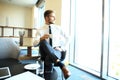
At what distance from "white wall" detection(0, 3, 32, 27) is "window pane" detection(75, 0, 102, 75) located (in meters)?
4.92

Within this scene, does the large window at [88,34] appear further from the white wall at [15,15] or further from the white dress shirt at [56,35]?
the white wall at [15,15]

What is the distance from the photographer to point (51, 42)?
206 centimetres

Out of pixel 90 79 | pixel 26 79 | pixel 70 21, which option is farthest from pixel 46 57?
pixel 70 21

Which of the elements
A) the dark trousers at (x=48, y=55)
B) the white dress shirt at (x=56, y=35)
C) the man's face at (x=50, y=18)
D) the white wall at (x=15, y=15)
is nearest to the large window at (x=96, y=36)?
the white dress shirt at (x=56, y=35)

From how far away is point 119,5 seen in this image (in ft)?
7.29

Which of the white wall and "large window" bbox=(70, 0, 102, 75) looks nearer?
"large window" bbox=(70, 0, 102, 75)

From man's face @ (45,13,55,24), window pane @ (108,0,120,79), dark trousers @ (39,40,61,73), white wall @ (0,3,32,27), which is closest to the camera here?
dark trousers @ (39,40,61,73)

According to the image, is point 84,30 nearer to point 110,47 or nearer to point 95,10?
point 95,10

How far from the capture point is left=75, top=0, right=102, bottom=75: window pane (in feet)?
8.87

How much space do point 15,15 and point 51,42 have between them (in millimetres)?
6172

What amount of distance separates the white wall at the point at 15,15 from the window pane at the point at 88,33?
492 cm

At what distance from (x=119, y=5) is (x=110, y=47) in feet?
2.33

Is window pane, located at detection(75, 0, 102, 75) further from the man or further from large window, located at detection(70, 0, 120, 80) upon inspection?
the man

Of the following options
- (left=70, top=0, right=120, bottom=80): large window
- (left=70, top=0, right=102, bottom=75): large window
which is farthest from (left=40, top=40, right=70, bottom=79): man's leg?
(left=70, top=0, right=102, bottom=75): large window
